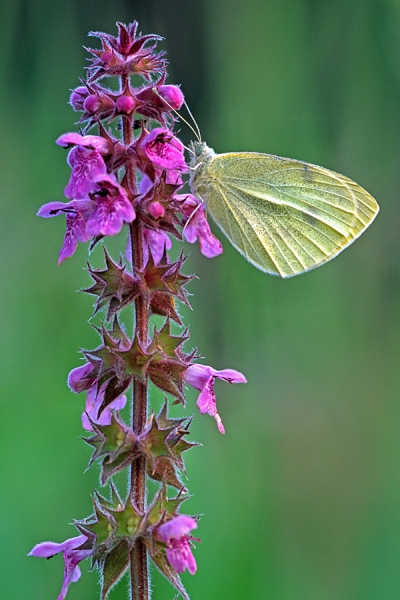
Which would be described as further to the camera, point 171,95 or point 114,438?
point 171,95

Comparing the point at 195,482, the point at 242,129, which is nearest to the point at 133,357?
the point at 195,482

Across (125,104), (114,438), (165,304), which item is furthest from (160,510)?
(125,104)

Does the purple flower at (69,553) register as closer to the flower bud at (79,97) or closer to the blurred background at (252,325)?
the blurred background at (252,325)

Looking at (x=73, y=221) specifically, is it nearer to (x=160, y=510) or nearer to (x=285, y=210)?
(x=160, y=510)

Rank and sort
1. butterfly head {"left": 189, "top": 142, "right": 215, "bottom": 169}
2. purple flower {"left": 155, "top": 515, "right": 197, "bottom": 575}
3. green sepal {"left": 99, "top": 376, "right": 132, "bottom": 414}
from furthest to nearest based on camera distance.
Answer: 1. butterfly head {"left": 189, "top": 142, "right": 215, "bottom": 169}
2. green sepal {"left": 99, "top": 376, "right": 132, "bottom": 414}
3. purple flower {"left": 155, "top": 515, "right": 197, "bottom": 575}

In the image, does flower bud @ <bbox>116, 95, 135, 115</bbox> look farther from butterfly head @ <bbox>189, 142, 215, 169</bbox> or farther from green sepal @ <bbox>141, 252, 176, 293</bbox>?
butterfly head @ <bbox>189, 142, 215, 169</bbox>

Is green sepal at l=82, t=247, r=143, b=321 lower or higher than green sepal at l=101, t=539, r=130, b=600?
higher

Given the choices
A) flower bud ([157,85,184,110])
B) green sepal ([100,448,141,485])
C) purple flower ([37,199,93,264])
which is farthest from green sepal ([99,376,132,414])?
flower bud ([157,85,184,110])
